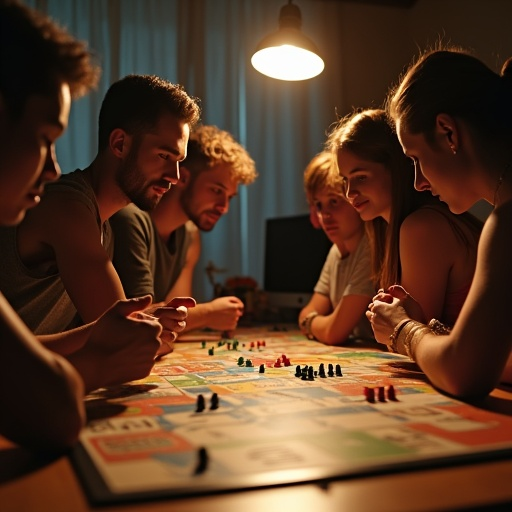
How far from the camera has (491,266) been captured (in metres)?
1.12

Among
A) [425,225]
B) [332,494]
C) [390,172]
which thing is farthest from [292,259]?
[332,494]

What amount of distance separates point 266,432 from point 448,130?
0.77m

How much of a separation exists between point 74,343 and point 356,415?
0.71 meters

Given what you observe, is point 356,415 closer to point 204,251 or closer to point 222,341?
point 222,341

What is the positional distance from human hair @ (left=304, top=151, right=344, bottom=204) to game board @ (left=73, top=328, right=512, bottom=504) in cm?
108

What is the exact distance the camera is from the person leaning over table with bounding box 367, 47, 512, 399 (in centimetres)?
111

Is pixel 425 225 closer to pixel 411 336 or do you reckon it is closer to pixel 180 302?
pixel 411 336

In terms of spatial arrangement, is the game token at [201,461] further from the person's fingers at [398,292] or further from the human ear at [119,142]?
the human ear at [119,142]

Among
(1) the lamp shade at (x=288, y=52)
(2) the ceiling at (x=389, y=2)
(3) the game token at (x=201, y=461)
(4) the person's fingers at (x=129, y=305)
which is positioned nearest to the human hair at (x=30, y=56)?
(4) the person's fingers at (x=129, y=305)

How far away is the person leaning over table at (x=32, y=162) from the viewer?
2.79 ft

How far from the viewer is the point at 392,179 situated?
1993mm

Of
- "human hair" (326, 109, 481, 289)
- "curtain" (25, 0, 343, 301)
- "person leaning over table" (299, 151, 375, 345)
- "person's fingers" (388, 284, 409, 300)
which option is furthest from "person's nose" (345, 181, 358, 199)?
"curtain" (25, 0, 343, 301)

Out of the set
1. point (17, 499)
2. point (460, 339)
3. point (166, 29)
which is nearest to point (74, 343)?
point (17, 499)

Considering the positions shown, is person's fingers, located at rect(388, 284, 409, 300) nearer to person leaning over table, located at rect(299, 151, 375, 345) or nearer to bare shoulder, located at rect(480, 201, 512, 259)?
bare shoulder, located at rect(480, 201, 512, 259)
